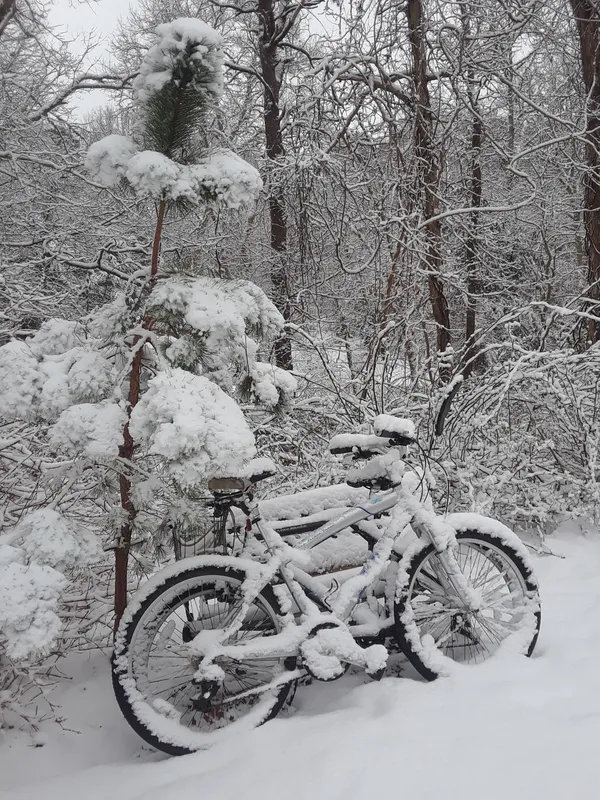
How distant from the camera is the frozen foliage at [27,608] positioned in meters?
1.80

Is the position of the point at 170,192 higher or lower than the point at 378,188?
lower

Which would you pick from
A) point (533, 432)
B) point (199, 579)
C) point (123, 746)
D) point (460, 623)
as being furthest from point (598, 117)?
point (123, 746)

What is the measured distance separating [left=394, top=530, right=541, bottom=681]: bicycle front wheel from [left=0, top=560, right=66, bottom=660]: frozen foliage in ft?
4.82

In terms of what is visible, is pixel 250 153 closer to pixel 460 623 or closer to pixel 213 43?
pixel 213 43

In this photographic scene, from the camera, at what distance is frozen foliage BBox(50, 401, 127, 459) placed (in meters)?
2.11

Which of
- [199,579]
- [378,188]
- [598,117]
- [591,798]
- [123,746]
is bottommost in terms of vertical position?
[123,746]

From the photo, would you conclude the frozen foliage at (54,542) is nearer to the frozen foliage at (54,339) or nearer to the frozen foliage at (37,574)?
the frozen foliage at (37,574)

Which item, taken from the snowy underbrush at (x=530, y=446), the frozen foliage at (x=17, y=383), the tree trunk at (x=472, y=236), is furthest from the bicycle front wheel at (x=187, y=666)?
the tree trunk at (x=472, y=236)

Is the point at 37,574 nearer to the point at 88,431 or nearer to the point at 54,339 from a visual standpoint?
the point at 88,431

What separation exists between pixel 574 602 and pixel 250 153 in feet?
26.8

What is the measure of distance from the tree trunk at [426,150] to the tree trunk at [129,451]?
13.1 ft

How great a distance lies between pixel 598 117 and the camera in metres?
6.02

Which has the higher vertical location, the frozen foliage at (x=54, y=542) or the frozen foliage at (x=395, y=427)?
the frozen foliage at (x=395, y=427)

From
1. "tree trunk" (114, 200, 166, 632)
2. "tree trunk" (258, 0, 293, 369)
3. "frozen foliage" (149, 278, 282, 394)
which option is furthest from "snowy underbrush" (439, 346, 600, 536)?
"tree trunk" (258, 0, 293, 369)
